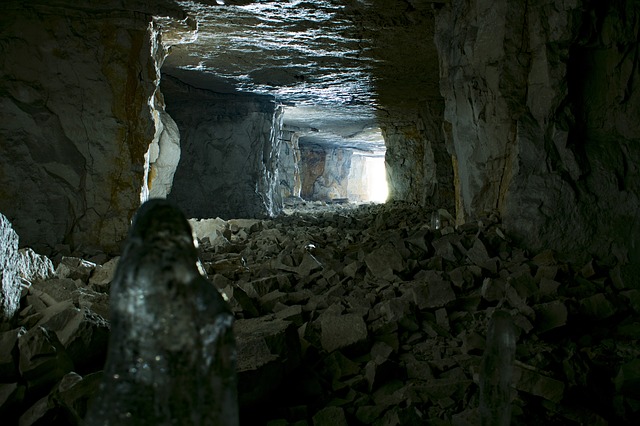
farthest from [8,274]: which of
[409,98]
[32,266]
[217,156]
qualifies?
[409,98]

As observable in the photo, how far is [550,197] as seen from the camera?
352 cm

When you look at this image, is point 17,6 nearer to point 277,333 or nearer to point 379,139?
point 277,333

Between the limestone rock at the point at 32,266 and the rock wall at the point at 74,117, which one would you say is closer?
the limestone rock at the point at 32,266

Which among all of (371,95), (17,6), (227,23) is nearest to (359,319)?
(227,23)

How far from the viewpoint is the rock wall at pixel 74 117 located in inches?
161

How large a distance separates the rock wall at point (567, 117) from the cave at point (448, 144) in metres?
0.01

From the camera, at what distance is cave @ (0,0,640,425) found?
2469 mm

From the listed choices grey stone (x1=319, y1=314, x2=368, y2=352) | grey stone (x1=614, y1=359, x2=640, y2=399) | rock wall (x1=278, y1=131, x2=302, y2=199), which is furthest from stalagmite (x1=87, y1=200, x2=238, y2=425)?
rock wall (x1=278, y1=131, x2=302, y2=199)

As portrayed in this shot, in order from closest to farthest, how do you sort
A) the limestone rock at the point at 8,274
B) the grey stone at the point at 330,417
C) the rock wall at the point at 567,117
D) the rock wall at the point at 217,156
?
the grey stone at the point at 330,417 → the limestone rock at the point at 8,274 → the rock wall at the point at 567,117 → the rock wall at the point at 217,156

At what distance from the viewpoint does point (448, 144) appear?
16.2 ft

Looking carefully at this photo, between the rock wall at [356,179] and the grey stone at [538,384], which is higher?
the grey stone at [538,384]

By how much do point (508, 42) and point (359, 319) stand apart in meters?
2.57

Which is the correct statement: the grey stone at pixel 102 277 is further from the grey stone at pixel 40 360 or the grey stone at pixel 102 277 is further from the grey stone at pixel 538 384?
the grey stone at pixel 538 384

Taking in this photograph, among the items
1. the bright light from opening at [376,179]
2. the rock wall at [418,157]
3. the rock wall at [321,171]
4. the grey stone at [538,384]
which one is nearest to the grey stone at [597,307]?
the grey stone at [538,384]
